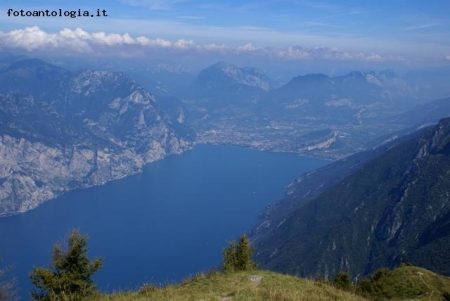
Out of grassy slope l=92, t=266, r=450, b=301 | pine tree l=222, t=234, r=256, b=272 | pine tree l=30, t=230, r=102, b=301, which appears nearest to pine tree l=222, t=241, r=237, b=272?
pine tree l=222, t=234, r=256, b=272

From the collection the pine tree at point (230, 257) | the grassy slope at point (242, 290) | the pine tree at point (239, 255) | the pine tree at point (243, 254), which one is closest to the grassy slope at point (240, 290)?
the grassy slope at point (242, 290)

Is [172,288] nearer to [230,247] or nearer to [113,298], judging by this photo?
[113,298]

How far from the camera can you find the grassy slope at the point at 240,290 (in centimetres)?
1580

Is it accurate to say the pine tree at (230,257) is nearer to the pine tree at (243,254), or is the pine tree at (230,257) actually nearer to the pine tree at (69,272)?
the pine tree at (243,254)

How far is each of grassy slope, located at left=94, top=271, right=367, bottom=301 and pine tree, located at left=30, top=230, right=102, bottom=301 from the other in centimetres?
582

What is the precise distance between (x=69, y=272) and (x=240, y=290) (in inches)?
442

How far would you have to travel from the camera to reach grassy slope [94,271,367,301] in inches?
622

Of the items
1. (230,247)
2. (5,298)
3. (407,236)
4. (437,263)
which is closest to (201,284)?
(230,247)

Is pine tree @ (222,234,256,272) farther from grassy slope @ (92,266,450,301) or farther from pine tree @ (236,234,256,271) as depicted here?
grassy slope @ (92,266,450,301)

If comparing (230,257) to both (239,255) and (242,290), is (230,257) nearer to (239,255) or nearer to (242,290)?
(239,255)

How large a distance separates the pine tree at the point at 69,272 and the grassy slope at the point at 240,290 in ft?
19.1

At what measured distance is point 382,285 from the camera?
26.7 metres

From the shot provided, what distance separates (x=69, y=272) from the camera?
22.9m

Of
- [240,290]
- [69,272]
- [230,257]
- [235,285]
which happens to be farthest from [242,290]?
[69,272]
